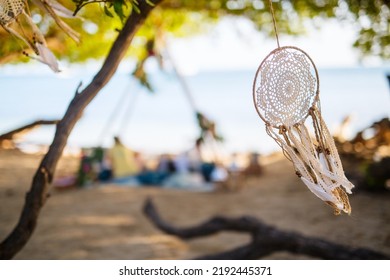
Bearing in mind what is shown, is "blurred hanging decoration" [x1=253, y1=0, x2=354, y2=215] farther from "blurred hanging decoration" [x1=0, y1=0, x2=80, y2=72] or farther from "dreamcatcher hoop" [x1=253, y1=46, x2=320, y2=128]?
"blurred hanging decoration" [x1=0, y1=0, x2=80, y2=72]

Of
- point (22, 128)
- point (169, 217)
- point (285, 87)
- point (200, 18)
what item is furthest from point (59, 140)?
point (200, 18)

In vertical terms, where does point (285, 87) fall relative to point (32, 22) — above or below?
below

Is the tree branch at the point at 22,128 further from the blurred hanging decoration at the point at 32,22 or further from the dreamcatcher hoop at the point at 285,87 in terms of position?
the dreamcatcher hoop at the point at 285,87

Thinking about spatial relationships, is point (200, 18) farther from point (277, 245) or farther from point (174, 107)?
point (174, 107)

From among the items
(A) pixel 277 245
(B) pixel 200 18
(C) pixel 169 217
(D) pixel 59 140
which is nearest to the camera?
(D) pixel 59 140

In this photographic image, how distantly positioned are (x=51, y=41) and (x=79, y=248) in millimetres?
2359

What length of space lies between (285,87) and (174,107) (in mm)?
27877

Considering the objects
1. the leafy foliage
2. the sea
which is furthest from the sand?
the sea

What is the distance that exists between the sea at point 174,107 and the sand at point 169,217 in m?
6.69

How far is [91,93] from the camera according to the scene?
210 cm

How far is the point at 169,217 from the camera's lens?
226 inches

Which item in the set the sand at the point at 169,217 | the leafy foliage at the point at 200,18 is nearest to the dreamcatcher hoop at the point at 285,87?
the leafy foliage at the point at 200,18
